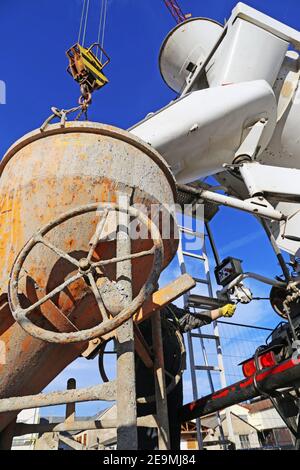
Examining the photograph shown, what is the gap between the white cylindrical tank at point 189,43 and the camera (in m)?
5.75

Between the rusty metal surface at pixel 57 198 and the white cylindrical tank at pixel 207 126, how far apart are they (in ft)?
3.18

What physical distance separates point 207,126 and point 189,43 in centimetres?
270

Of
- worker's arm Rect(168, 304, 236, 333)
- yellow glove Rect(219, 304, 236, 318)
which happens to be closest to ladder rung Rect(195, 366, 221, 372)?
worker's arm Rect(168, 304, 236, 333)

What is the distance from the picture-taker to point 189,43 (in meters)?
5.84

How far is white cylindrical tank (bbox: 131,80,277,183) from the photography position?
3.77 meters

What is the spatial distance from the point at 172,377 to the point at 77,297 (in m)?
1.64

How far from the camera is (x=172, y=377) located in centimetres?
367

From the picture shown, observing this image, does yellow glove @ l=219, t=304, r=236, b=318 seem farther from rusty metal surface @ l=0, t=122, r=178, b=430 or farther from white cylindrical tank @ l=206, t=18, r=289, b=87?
white cylindrical tank @ l=206, t=18, r=289, b=87

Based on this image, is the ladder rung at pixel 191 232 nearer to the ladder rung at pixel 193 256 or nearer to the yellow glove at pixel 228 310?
the ladder rung at pixel 193 256

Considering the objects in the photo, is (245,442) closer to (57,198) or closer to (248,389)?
(248,389)

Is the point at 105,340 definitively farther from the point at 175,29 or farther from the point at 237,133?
the point at 175,29

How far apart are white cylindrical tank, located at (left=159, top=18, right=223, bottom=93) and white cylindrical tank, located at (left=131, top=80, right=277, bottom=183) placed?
1.82 meters

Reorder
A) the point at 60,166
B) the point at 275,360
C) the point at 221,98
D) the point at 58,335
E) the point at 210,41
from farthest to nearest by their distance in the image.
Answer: the point at 210,41
the point at 221,98
the point at 275,360
the point at 60,166
the point at 58,335

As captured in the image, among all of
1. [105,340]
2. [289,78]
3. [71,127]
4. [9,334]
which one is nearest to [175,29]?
[289,78]
